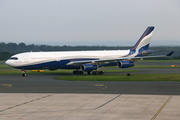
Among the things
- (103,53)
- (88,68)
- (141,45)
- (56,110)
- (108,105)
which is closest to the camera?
(56,110)

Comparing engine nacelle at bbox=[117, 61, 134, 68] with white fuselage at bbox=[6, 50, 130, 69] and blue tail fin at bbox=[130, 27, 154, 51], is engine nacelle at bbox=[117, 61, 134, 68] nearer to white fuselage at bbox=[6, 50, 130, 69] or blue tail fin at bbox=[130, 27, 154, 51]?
white fuselage at bbox=[6, 50, 130, 69]

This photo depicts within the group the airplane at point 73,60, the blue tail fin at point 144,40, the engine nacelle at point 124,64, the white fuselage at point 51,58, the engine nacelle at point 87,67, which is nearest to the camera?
the white fuselage at point 51,58

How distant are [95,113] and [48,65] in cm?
3400

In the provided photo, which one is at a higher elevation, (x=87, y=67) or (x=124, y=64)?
(x=124, y=64)

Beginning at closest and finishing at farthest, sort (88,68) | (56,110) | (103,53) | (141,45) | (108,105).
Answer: (56,110) → (108,105) → (88,68) → (103,53) → (141,45)

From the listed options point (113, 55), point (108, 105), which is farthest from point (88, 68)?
point (108, 105)

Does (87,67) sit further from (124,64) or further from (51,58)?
(124,64)

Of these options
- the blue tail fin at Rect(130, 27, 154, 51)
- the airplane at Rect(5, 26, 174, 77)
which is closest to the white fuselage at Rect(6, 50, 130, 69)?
the airplane at Rect(5, 26, 174, 77)

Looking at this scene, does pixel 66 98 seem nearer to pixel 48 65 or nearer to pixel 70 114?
pixel 70 114

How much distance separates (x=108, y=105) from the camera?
71.3 ft

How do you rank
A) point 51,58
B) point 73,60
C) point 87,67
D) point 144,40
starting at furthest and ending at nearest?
point 144,40
point 73,60
point 51,58
point 87,67

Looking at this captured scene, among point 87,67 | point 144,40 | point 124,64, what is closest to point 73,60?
point 87,67

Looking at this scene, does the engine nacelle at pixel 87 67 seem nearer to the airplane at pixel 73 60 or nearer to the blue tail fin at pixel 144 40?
the airplane at pixel 73 60

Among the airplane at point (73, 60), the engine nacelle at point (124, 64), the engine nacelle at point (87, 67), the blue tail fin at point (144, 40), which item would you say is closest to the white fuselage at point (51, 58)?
the airplane at point (73, 60)
